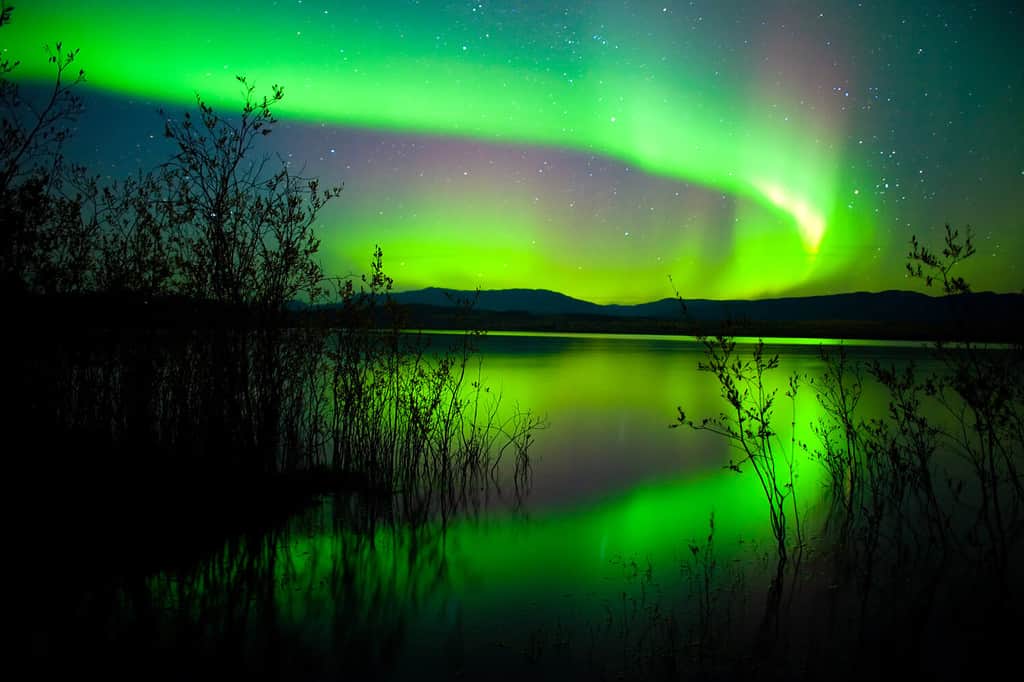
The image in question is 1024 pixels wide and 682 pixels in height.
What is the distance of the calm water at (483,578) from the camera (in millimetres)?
5555

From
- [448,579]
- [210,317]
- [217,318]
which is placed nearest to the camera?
[448,579]

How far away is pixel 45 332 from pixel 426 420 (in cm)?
565

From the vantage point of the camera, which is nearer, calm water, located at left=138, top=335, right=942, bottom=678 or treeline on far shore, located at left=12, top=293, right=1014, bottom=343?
calm water, located at left=138, top=335, right=942, bottom=678

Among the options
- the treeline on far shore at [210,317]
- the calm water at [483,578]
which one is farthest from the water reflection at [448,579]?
the treeline on far shore at [210,317]

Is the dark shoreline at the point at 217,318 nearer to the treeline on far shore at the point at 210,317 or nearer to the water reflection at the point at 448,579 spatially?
the treeline on far shore at the point at 210,317

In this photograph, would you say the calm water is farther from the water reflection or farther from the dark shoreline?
the dark shoreline

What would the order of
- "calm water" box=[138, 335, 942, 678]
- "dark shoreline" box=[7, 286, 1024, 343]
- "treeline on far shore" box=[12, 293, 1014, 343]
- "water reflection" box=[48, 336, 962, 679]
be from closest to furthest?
"water reflection" box=[48, 336, 962, 679] → "calm water" box=[138, 335, 942, 678] → "dark shoreline" box=[7, 286, 1024, 343] → "treeline on far shore" box=[12, 293, 1014, 343]

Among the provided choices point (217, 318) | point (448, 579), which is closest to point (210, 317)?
point (217, 318)

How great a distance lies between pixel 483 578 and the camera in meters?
7.30

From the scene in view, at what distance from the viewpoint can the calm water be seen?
18.2 feet

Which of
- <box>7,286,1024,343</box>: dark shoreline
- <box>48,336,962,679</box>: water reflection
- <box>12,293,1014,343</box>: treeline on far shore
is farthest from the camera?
<box>12,293,1014,343</box>: treeline on far shore

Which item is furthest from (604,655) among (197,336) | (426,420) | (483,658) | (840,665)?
(197,336)

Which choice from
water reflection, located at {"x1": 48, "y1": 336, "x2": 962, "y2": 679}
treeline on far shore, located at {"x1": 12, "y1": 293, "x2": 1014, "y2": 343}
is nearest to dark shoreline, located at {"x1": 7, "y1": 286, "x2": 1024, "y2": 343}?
treeline on far shore, located at {"x1": 12, "y1": 293, "x2": 1014, "y2": 343}

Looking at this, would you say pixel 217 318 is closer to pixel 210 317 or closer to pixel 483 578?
pixel 210 317
